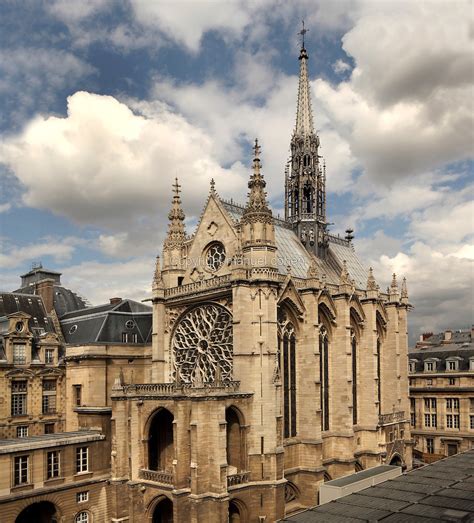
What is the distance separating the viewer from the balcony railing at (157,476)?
3469cm

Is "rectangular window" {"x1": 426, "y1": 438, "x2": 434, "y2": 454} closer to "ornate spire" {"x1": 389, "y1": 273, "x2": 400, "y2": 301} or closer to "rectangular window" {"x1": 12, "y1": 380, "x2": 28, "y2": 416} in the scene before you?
"ornate spire" {"x1": 389, "y1": 273, "x2": 400, "y2": 301}

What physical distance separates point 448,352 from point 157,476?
36.7m

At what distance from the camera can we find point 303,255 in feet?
154

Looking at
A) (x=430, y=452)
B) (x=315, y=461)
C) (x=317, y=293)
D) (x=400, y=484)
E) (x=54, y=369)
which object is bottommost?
(x=430, y=452)

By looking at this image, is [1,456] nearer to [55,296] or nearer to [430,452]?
[55,296]

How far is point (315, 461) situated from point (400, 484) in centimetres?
1487

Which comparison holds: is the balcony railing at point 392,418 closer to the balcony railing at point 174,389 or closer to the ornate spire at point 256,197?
the balcony railing at point 174,389

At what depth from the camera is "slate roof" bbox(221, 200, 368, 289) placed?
4350cm

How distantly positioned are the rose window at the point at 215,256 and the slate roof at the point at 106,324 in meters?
9.14

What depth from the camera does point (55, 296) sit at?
52438mm

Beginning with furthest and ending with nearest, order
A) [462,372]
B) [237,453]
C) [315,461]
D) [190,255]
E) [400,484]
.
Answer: [462,372]
[190,255]
[315,461]
[237,453]
[400,484]

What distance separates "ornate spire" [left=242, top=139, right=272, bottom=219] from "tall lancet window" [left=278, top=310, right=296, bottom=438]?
22.8 ft

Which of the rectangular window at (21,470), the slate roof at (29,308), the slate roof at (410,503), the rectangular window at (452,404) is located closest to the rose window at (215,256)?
the slate roof at (29,308)

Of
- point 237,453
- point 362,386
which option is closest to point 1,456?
point 237,453
